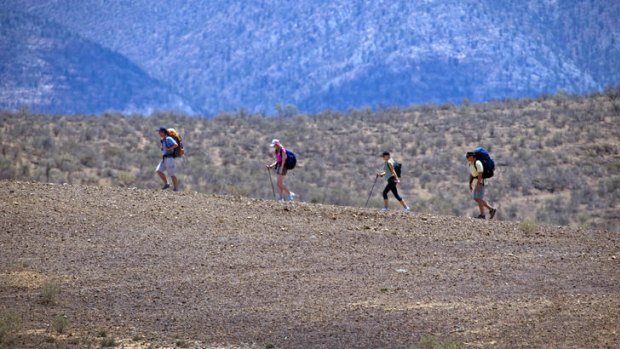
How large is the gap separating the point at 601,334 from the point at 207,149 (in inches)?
1330

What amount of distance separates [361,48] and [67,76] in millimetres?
16647

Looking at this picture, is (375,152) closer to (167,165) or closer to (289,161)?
(289,161)

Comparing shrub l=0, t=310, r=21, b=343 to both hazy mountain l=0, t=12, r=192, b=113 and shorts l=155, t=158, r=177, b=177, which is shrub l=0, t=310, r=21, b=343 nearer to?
shorts l=155, t=158, r=177, b=177

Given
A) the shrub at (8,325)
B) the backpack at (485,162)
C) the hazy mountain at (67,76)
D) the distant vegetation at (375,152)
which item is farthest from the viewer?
the hazy mountain at (67,76)

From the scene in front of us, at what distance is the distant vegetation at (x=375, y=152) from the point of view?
3597cm

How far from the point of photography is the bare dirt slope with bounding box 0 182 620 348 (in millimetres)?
13352

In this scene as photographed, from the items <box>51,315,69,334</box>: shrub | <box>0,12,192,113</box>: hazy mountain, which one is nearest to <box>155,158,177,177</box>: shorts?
<box>51,315,69,334</box>: shrub

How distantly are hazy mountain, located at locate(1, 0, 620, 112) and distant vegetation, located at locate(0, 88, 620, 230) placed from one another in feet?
40.6

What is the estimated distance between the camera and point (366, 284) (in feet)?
51.8

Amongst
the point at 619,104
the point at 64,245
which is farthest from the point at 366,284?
the point at 619,104

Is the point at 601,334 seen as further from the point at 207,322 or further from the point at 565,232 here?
the point at 565,232

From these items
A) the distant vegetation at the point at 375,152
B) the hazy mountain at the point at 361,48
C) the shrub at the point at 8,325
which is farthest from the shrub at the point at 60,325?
the hazy mountain at the point at 361,48

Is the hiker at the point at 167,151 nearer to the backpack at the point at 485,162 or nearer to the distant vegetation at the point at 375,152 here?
the backpack at the point at 485,162

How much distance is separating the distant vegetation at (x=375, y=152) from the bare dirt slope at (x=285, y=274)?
11642 millimetres
